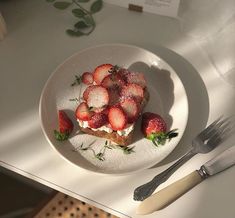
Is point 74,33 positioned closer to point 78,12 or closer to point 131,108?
point 78,12

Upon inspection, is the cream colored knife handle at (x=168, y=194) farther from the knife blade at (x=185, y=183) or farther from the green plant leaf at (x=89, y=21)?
the green plant leaf at (x=89, y=21)

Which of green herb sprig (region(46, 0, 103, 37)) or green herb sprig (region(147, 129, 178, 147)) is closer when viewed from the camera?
green herb sprig (region(147, 129, 178, 147))

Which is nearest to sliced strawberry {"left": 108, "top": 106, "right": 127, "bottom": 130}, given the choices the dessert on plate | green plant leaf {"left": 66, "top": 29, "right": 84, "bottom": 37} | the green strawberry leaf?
the dessert on plate

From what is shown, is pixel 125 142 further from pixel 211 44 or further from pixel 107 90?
pixel 211 44

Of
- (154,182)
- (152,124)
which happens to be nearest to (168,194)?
(154,182)

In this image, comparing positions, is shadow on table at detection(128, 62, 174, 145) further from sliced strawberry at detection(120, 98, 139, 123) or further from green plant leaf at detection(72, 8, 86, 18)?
green plant leaf at detection(72, 8, 86, 18)

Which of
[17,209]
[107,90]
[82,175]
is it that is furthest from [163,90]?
[17,209]

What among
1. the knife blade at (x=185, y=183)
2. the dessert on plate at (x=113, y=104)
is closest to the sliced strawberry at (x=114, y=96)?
the dessert on plate at (x=113, y=104)

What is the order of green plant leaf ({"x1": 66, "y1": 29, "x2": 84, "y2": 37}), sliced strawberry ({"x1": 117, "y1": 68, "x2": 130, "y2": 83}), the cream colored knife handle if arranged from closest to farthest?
1. the cream colored knife handle
2. sliced strawberry ({"x1": 117, "y1": 68, "x2": 130, "y2": 83})
3. green plant leaf ({"x1": 66, "y1": 29, "x2": 84, "y2": 37})
